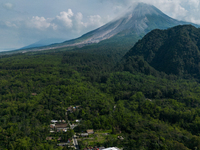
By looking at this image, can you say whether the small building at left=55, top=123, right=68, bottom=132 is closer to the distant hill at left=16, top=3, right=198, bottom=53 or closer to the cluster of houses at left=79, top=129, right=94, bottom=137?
the cluster of houses at left=79, top=129, right=94, bottom=137

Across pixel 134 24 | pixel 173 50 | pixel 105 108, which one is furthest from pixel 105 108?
pixel 134 24

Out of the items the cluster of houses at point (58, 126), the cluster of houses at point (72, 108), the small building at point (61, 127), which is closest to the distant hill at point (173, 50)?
the cluster of houses at point (72, 108)

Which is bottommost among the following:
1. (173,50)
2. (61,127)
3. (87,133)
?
(87,133)

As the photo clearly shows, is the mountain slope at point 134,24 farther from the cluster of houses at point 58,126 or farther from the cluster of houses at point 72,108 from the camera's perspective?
the cluster of houses at point 58,126

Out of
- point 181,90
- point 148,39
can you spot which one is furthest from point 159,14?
point 181,90

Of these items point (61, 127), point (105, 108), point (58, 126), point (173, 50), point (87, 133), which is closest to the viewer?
point (87, 133)

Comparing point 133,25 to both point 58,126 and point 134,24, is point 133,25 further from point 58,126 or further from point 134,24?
point 58,126

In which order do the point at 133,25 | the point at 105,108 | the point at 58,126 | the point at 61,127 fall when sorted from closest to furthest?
the point at 61,127, the point at 58,126, the point at 105,108, the point at 133,25

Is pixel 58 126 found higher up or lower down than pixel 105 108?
lower down

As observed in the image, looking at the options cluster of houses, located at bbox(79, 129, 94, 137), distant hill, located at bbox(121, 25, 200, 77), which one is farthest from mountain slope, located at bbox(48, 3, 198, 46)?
cluster of houses, located at bbox(79, 129, 94, 137)
